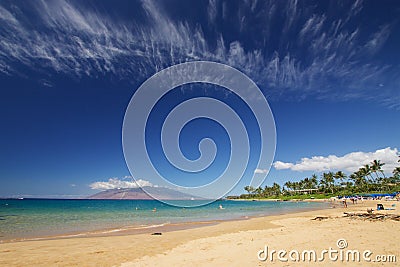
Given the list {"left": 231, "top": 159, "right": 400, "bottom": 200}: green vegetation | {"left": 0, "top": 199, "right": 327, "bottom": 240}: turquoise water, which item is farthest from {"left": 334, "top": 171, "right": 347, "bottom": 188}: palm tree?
{"left": 0, "top": 199, "right": 327, "bottom": 240}: turquoise water

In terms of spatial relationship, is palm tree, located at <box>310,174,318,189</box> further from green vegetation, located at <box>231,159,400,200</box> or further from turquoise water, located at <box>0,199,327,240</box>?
turquoise water, located at <box>0,199,327,240</box>

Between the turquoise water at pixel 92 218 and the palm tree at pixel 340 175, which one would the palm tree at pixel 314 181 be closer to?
the palm tree at pixel 340 175

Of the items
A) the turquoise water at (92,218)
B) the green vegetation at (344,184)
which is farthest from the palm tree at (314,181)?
the turquoise water at (92,218)

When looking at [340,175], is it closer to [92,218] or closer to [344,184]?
[344,184]

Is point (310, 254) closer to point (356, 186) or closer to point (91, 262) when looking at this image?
point (91, 262)

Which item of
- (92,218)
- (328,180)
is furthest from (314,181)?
(92,218)

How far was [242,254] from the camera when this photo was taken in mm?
7723

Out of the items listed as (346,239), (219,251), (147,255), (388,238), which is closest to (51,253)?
(147,255)

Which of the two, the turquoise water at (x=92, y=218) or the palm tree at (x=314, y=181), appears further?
the palm tree at (x=314, y=181)

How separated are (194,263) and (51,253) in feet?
20.3

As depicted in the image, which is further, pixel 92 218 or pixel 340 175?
pixel 340 175

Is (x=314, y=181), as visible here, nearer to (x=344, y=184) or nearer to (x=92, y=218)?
(x=344, y=184)

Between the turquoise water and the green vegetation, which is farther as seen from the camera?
the green vegetation

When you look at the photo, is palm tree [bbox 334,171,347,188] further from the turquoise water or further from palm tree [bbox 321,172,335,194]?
the turquoise water
